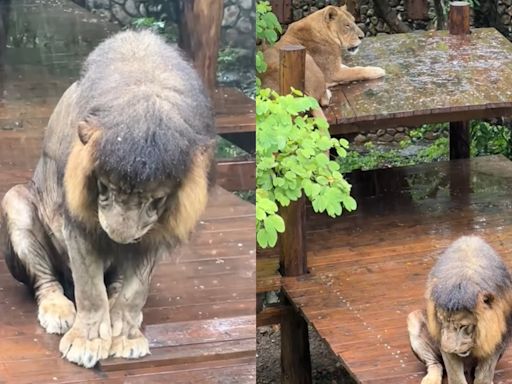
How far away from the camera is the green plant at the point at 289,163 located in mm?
4707

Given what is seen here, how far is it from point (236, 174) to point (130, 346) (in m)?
0.64

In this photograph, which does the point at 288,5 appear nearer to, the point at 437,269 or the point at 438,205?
the point at 438,205

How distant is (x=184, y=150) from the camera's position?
3.08 m

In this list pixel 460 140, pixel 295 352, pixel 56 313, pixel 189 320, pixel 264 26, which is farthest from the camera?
pixel 460 140

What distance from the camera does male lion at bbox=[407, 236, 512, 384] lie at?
15.0 ft

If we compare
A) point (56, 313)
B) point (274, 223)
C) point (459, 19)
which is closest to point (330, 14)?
point (459, 19)

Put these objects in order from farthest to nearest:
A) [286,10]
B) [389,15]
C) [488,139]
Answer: [389,15]
[286,10]
[488,139]

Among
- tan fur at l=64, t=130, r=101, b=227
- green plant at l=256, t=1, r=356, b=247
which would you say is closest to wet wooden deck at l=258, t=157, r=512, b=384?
green plant at l=256, t=1, r=356, b=247

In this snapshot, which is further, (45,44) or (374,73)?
(374,73)

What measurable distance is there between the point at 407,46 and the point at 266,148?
9.85 ft

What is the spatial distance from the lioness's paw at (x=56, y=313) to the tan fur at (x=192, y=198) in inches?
16.4

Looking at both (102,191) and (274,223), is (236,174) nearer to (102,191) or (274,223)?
(102,191)

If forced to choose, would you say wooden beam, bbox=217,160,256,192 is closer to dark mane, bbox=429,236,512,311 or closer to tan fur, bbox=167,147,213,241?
tan fur, bbox=167,147,213,241

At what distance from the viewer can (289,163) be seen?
4.93 meters
